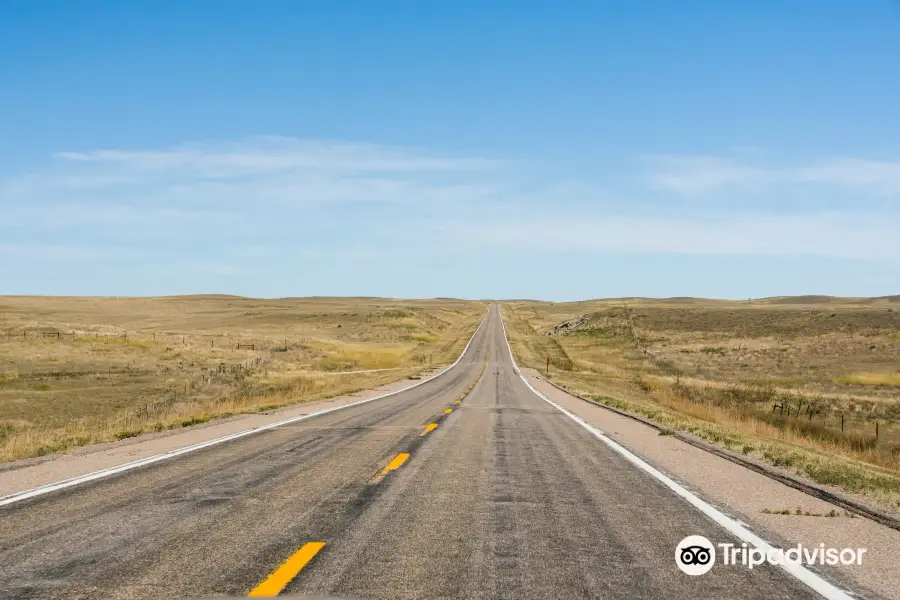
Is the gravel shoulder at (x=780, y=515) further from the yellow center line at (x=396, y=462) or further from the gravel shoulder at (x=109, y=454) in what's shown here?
the gravel shoulder at (x=109, y=454)

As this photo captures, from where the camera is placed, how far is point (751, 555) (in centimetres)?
606

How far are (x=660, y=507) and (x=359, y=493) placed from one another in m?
3.47

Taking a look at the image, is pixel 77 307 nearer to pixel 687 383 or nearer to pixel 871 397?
pixel 687 383

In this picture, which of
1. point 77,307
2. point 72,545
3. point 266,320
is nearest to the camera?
point 72,545

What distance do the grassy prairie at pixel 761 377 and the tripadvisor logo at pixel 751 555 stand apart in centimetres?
269

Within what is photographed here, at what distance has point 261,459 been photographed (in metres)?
11.1

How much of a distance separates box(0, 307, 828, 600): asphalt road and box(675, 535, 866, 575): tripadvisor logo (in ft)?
0.51

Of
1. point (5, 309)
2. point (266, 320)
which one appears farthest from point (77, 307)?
point (266, 320)

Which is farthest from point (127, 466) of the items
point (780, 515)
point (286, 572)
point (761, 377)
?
point (761, 377)

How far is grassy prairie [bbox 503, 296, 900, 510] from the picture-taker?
16.1 meters

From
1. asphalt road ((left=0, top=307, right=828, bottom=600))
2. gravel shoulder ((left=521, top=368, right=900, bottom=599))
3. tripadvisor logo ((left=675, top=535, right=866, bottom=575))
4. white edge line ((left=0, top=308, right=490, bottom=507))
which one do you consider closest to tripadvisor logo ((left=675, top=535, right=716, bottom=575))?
tripadvisor logo ((left=675, top=535, right=866, bottom=575))

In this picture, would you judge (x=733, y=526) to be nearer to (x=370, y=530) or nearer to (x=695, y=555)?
(x=695, y=555)

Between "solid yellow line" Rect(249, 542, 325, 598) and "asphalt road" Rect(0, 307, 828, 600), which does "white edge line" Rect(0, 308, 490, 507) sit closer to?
"asphalt road" Rect(0, 307, 828, 600)

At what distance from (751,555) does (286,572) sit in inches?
155
